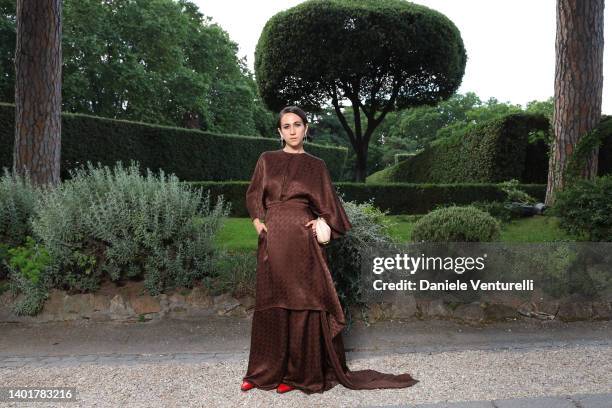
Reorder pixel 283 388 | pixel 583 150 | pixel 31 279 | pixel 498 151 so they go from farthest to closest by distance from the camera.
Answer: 1. pixel 498 151
2. pixel 583 150
3. pixel 31 279
4. pixel 283 388

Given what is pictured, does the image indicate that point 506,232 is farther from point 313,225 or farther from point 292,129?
point 292,129

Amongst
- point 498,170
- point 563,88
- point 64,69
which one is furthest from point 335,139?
point 563,88

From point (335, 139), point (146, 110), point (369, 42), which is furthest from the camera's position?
point (335, 139)

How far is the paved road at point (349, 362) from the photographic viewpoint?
11.9 ft

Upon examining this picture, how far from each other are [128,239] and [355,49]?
12544 millimetres

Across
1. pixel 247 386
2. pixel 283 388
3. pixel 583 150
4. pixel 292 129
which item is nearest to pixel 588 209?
pixel 583 150

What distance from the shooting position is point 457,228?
612cm

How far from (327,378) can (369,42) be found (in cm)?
1428

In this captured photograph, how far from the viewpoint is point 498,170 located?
14312 millimetres

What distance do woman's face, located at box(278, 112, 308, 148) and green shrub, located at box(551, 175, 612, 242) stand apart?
14.4 ft

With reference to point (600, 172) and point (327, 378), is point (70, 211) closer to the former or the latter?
point (327, 378)

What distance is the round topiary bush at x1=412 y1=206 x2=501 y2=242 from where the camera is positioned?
20.1ft

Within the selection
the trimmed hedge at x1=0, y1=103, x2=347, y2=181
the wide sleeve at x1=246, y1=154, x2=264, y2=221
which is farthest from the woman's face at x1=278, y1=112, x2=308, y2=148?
the trimmed hedge at x1=0, y1=103, x2=347, y2=181

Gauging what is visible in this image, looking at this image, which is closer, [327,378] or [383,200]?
[327,378]
